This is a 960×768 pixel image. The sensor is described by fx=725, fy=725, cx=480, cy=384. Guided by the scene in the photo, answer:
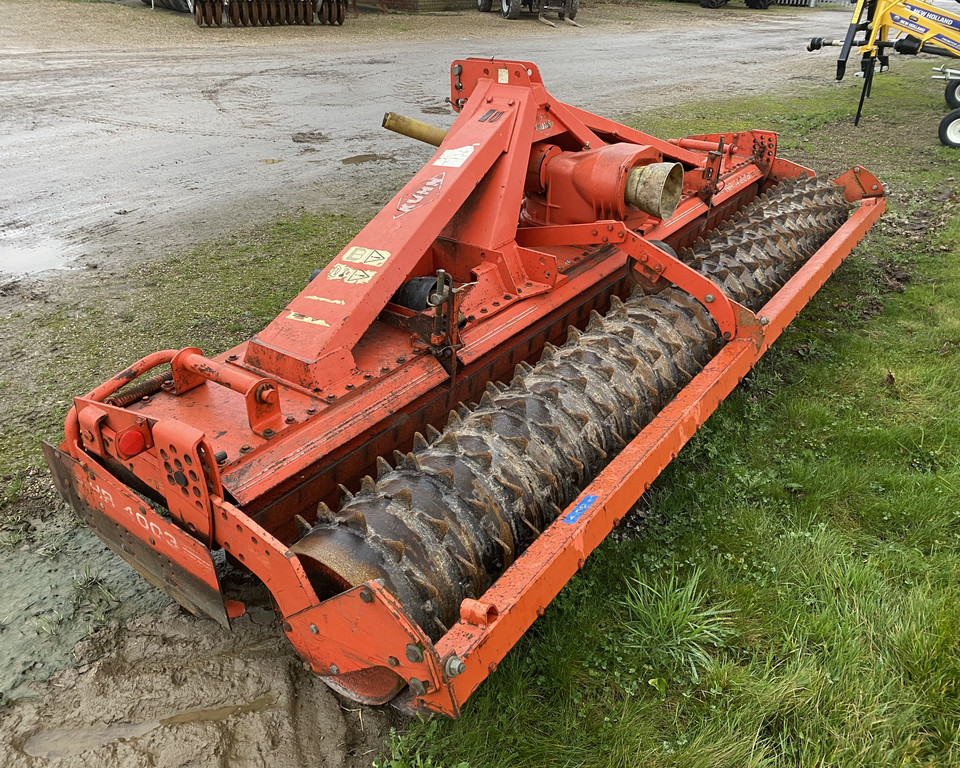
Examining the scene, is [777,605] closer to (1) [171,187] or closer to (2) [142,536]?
(2) [142,536]

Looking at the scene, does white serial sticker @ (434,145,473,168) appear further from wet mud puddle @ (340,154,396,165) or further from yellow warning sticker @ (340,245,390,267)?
wet mud puddle @ (340,154,396,165)

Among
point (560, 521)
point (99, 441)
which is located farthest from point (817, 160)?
point (99, 441)

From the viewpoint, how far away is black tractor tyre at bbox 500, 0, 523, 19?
882 inches

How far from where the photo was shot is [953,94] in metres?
10.9

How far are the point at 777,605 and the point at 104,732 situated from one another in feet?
8.31

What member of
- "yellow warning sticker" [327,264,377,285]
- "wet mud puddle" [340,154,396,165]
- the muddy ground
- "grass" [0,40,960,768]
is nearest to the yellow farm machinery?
the muddy ground

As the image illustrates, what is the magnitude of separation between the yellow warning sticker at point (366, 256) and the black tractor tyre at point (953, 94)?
1125cm

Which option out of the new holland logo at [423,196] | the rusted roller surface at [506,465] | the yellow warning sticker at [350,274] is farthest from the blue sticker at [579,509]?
the new holland logo at [423,196]

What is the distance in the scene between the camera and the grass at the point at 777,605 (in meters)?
2.40

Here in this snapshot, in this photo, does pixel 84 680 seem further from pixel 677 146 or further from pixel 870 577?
pixel 677 146

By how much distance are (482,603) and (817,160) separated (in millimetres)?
8576

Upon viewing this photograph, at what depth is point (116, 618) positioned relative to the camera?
9.71ft

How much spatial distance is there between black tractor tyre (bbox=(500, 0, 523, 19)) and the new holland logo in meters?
21.7

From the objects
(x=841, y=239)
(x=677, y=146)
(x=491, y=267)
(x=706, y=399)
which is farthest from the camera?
(x=677, y=146)
